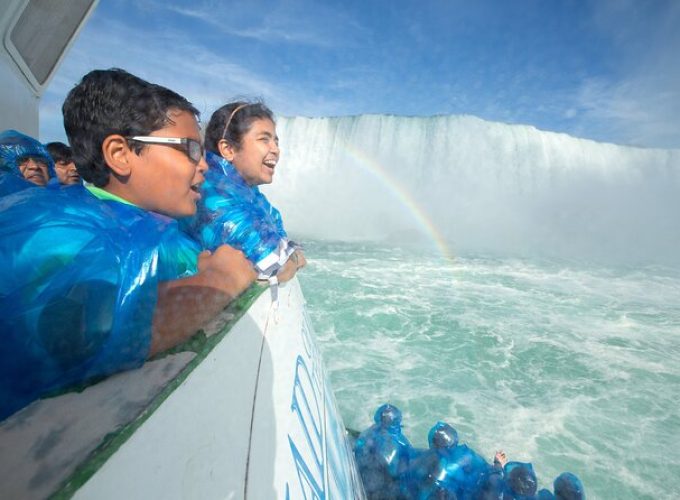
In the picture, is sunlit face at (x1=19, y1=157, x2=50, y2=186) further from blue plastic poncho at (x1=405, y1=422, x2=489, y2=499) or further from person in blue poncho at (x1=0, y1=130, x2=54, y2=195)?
blue plastic poncho at (x1=405, y1=422, x2=489, y2=499)

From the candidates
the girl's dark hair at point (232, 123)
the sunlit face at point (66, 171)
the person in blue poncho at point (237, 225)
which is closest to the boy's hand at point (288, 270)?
the person in blue poncho at point (237, 225)

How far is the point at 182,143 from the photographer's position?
128 centimetres

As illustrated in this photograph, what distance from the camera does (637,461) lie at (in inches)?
209

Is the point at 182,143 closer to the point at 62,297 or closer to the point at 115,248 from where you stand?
the point at 115,248

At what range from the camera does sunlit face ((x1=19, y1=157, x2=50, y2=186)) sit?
2.97m

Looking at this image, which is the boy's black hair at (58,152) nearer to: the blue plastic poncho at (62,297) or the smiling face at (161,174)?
the smiling face at (161,174)

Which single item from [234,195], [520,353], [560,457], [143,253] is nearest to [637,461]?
[560,457]

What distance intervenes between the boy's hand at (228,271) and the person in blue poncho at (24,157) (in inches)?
100

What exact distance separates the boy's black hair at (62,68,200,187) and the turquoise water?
5.68 m

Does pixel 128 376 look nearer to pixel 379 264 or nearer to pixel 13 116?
pixel 13 116

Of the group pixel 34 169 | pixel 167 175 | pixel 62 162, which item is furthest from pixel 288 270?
pixel 62 162

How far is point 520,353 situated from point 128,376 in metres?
9.64

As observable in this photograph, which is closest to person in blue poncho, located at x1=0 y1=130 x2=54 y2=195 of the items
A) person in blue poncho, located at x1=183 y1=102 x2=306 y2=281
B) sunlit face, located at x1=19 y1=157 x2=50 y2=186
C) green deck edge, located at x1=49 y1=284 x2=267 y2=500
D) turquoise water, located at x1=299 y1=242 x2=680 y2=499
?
sunlit face, located at x1=19 y1=157 x2=50 y2=186

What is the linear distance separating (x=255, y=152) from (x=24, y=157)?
2160 mm
